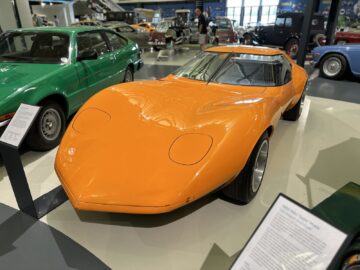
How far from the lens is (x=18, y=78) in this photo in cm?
318

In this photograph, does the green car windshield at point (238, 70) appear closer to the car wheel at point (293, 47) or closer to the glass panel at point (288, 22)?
the car wheel at point (293, 47)

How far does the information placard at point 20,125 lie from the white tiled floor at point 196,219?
73 centimetres

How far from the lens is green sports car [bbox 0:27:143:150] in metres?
3.08

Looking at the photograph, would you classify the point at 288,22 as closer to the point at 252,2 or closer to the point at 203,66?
the point at 203,66

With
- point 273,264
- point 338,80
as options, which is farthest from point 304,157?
point 338,80

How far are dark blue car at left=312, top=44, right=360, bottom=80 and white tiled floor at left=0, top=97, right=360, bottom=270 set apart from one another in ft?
13.7

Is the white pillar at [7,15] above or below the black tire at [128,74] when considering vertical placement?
above

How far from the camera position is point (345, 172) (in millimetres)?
2967

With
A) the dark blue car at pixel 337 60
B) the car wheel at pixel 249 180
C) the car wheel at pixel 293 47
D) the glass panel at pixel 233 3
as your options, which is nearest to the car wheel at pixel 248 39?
the car wheel at pixel 293 47

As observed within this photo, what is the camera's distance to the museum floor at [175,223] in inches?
74.4

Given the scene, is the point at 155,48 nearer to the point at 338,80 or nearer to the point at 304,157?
the point at 338,80

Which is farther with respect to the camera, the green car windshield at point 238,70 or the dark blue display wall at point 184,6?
the dark blue display wall at point 184,6

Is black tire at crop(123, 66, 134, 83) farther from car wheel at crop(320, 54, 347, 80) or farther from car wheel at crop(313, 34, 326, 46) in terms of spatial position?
car wheel at crop(313, 34, 326, 46)

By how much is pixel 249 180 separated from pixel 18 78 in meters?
2.83
